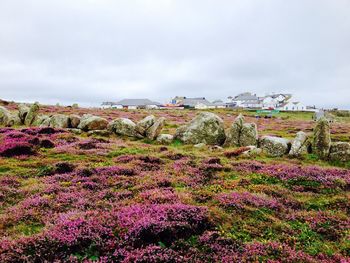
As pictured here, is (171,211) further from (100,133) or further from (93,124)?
(93,124)

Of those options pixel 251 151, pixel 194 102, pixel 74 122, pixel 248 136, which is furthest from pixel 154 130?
pixel 194 102

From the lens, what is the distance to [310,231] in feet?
30.1

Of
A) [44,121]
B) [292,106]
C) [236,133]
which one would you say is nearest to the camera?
[236,133]

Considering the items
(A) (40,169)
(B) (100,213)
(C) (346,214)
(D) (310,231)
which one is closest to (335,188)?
(C) (346,214)

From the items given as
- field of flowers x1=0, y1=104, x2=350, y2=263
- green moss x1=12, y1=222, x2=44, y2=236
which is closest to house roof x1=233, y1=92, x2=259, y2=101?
field of flowers x1=0, y1=104, x2=350, y2=263

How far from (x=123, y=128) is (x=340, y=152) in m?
18.9

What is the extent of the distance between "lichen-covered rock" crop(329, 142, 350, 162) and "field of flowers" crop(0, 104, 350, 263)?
3.63 meters

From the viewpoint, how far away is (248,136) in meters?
24.2

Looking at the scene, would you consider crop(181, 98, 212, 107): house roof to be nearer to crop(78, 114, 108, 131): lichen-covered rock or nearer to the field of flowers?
crop(78, 114, 108, 131): lichen-covered rock

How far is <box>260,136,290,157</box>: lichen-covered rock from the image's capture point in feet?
71.0

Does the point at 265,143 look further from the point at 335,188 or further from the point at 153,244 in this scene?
the point at 153,244

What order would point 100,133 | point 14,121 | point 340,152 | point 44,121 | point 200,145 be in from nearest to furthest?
point 340,152, point 200,145, point 100,133, point 44,121, point 14,121

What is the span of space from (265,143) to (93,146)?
13.6m

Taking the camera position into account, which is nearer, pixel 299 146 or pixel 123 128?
pixel 299 146
